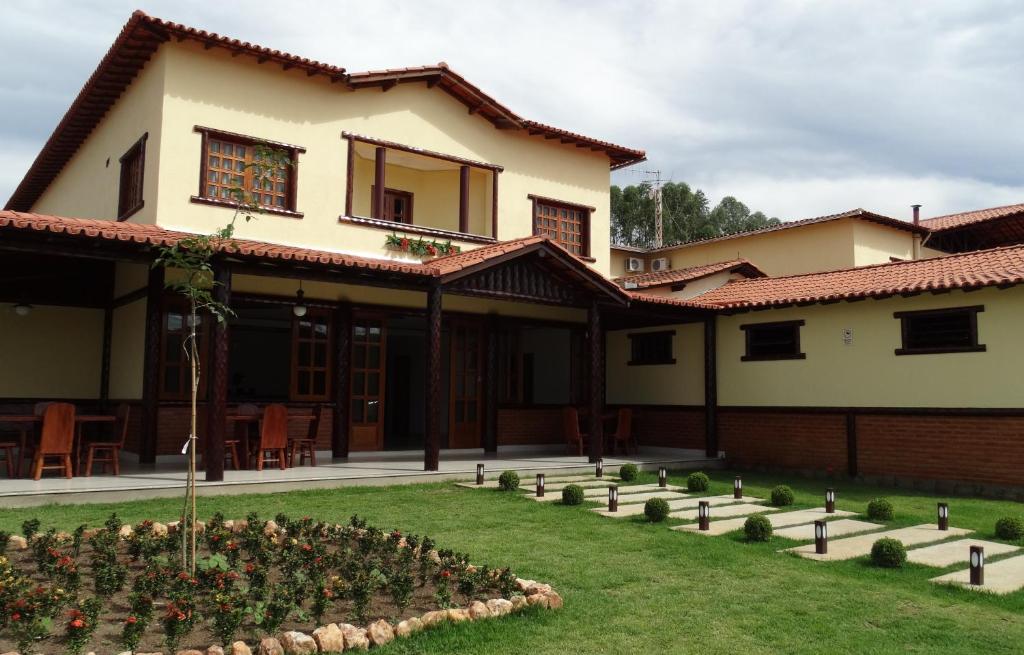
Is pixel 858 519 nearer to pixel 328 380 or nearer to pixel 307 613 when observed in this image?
pixel 307 613

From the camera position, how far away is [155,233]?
33.6 ft

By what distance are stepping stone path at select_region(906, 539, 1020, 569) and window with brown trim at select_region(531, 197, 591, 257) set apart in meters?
9.82

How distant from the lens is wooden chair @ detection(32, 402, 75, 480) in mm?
10047

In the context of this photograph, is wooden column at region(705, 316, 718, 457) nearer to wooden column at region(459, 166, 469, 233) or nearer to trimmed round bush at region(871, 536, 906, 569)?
wooden column at region(459, 166, 469, 233)

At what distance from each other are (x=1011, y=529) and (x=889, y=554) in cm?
234

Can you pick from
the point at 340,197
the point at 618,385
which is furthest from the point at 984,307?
the point at 340,197

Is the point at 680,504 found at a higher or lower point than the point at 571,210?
lower

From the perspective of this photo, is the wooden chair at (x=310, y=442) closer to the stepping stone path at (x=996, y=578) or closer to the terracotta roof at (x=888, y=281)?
the terracotta roof at (x=888, y=281)

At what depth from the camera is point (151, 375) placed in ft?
39.8

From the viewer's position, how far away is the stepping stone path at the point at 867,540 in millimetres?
7211

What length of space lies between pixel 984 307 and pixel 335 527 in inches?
395

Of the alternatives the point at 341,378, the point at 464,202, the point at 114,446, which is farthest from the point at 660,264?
the point at 114,446

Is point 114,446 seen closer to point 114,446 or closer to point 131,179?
point 114,446

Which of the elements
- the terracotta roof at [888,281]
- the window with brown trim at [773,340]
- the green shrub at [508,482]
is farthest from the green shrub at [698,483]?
the terracotta roof at [888,281]
